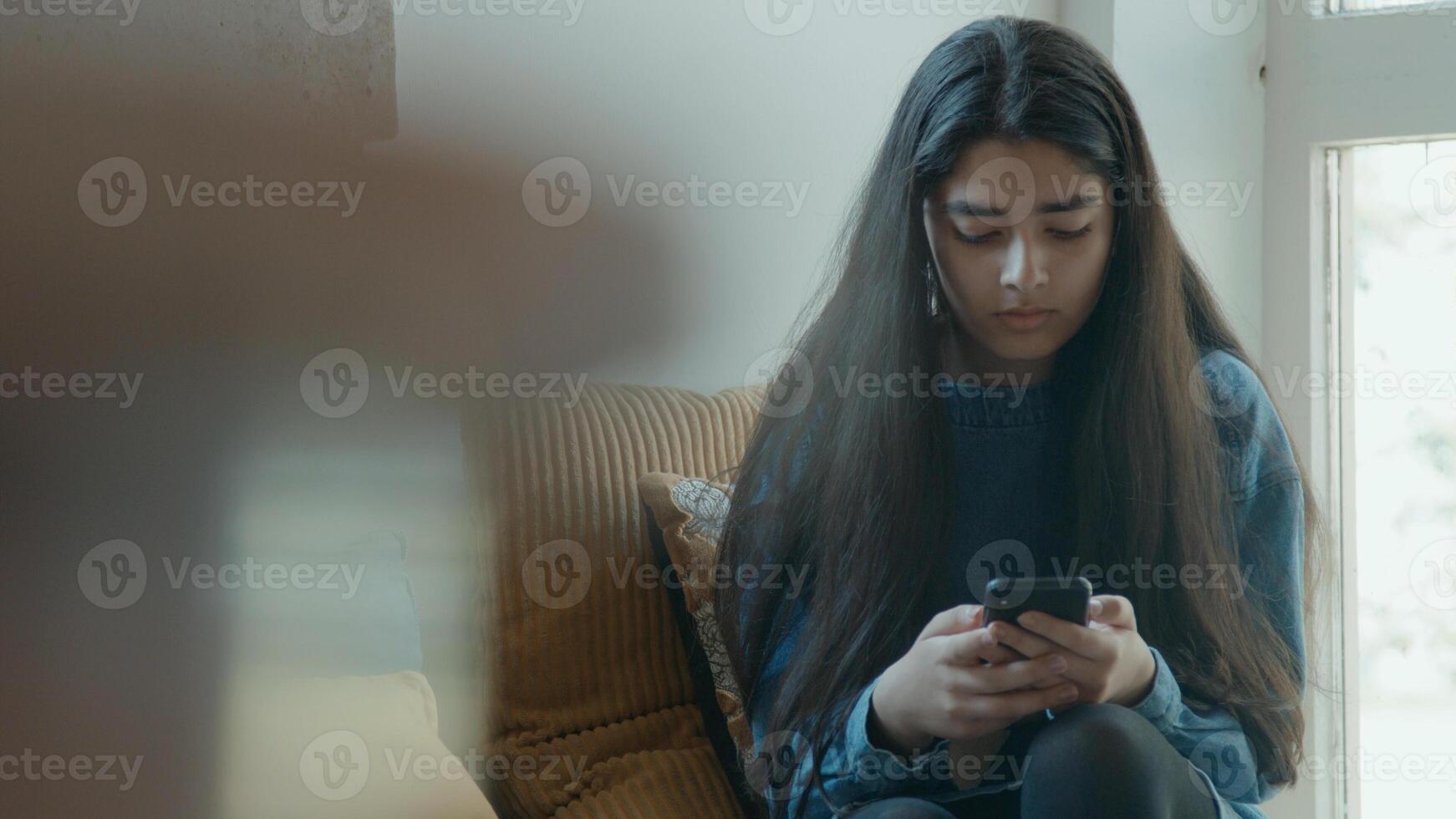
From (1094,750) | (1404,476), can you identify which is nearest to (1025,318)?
(1094,750)

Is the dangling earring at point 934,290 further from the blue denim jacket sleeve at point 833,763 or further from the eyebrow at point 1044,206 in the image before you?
the blue denim jacket sleeve at point 833,763

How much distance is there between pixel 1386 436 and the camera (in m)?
1.79

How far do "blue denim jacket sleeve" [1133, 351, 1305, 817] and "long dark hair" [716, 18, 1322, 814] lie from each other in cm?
2

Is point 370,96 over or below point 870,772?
over

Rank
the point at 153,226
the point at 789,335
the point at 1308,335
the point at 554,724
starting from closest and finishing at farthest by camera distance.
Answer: the point at 153,226 → the point at 554,724 → the point at 789,335 → the point at 1308,335

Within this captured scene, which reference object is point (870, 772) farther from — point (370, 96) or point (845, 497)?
point (370, 96)

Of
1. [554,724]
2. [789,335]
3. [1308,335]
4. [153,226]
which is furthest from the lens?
[1308,335]

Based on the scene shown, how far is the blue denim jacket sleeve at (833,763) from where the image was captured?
0.91 m

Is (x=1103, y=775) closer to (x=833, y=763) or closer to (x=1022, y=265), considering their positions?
(x=833, y=763)

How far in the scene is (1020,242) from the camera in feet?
3.17

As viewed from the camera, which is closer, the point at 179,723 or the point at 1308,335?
the point at 179,723

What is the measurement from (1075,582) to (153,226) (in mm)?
614

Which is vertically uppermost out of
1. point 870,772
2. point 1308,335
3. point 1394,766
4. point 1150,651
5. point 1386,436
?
point 1308,335

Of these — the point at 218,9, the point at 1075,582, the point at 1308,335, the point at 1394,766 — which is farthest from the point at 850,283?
the point at 1394,766
